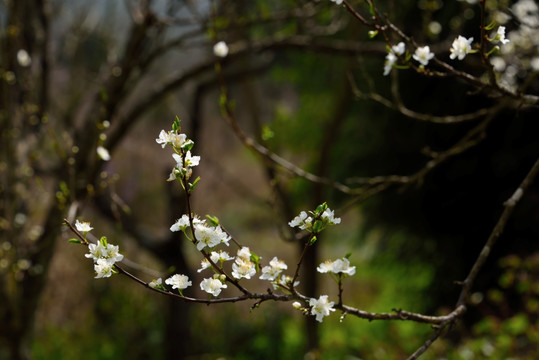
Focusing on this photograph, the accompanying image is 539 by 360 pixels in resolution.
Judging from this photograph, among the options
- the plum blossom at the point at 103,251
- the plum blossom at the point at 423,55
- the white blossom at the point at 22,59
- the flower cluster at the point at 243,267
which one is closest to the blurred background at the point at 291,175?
the white blossom at the point at 22,59

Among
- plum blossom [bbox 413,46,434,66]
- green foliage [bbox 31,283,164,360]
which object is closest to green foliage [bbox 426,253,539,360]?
plum blossom [bbox 413,46,434,66]

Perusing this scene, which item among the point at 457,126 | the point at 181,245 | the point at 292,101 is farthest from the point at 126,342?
the point at 292,101

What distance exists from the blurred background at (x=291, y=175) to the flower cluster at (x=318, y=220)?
2.87 feet

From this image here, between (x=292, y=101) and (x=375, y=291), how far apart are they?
9080 mm

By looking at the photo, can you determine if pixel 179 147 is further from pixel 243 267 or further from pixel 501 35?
pixel 501 35

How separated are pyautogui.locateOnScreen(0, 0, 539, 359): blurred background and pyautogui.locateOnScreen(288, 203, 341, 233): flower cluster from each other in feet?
2.87

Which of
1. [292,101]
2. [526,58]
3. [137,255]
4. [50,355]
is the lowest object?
[50,355]

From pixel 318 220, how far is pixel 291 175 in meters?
1.30

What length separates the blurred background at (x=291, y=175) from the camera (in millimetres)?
2586

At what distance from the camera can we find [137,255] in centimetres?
639

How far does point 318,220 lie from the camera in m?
1.00

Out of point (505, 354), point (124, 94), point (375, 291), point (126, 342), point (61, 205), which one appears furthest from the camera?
point (375, 291)

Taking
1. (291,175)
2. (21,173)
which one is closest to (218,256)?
(291,175)

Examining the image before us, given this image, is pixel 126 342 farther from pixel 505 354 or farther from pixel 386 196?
pixel 505 354
